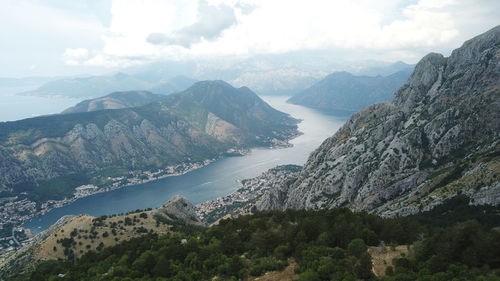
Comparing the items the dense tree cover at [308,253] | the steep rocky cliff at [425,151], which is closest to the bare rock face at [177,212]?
the steep rocky cliff at [425,151]

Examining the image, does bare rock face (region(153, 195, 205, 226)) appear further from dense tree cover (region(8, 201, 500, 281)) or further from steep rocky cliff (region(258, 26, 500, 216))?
dense tree cover (region(8, 201, 500, 281))

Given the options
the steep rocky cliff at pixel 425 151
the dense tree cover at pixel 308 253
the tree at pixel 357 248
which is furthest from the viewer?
the steep rocky cliff at pixel 425 151

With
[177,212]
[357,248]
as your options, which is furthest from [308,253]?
[177,212]

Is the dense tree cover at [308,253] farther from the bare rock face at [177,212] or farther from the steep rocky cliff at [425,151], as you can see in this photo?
the steep rocky cliff at [425,151]

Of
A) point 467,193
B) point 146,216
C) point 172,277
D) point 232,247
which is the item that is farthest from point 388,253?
point 146,216

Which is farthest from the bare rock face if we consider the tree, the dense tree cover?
the tree

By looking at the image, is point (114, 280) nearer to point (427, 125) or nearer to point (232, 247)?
point (232, 247)
